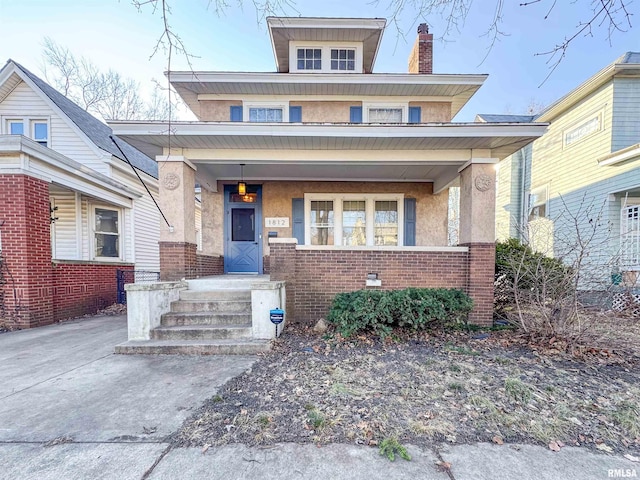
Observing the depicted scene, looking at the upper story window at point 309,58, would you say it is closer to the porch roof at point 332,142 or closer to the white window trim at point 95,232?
the porch roof at point 332,142

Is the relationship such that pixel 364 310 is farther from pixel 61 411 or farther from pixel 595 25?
pixel 595 25

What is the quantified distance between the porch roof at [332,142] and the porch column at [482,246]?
0.54 m

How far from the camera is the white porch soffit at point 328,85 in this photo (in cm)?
670

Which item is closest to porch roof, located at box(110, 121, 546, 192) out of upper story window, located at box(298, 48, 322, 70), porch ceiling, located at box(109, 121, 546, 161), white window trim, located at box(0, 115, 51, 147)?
porch ceiling, located at box(109, 121, 546, 161)

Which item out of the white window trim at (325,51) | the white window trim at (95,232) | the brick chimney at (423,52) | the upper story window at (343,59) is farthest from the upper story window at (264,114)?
the white window trim at (95,232)

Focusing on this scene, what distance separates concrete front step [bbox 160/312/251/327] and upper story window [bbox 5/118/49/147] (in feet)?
26.5

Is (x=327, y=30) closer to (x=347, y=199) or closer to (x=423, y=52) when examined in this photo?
(x=423, y=52)

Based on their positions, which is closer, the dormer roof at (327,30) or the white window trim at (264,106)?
the dormer roof at (327,30)

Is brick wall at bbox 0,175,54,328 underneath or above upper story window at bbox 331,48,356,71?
underneath

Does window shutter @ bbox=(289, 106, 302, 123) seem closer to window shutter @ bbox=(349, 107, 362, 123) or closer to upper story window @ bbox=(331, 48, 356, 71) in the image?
window shutter @ bbox=(349, 107, 362, 123)

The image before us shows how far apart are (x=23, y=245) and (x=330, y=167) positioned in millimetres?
6486

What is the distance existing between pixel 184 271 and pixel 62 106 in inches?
305

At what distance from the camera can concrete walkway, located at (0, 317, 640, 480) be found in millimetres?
1769

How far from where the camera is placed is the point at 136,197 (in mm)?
8781
